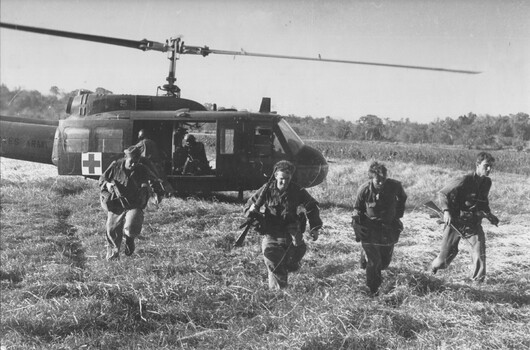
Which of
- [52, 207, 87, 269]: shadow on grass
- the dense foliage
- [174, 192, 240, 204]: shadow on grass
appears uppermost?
the dense foliage

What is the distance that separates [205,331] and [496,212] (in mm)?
4861

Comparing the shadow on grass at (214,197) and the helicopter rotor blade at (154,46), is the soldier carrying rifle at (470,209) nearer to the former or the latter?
the helicopter rotor blade at (154,46)

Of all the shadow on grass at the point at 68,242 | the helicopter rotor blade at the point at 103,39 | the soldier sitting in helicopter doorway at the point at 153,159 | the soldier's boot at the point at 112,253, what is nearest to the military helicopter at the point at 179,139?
the soldier sitting in helicopter doorway at the point at 153,159

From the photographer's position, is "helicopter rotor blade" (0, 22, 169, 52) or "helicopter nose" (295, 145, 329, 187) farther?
"helicopter nose" (295, 145, 329, 187)

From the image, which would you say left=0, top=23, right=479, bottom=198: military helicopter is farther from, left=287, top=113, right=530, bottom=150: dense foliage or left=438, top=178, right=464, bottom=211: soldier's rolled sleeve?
left=438, top=178, right=464, bottom=211: soldier's rolled sleeve

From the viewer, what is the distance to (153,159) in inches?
304

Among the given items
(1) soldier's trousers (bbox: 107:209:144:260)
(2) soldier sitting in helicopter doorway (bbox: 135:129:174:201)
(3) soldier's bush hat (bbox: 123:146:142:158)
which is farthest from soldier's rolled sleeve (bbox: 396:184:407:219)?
(3) soldier's bush hat (bbox: 123:146:142:158)

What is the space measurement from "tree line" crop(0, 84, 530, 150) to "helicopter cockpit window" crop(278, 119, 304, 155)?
34 centimetres

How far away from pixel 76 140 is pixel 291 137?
3.82m


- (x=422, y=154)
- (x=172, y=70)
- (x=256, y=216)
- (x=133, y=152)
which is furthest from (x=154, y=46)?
(x=422, y=154)

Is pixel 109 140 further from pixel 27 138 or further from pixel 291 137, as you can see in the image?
pixel 291 137

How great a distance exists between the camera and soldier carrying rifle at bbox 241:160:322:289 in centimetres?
453

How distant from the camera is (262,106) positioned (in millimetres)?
8727

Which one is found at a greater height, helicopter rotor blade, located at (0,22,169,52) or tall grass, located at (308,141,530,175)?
helicopter rotor blade, located at (0,22,169,52)
